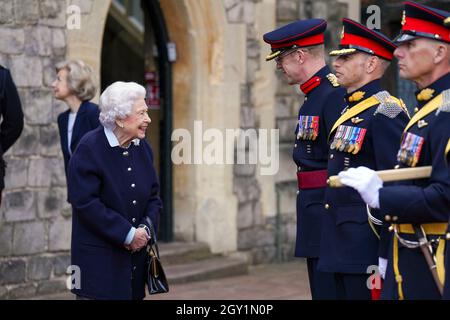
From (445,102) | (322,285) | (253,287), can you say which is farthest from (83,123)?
(445,102)

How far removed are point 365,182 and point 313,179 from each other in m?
1.67

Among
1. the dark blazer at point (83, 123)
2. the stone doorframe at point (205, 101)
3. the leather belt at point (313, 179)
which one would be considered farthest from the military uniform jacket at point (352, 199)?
the stone doorframe at point (205, 101)

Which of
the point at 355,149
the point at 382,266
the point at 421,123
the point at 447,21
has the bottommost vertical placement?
the point at 382,266

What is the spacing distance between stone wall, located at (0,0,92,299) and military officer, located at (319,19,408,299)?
332 cm

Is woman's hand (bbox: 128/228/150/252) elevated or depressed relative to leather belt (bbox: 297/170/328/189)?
depressed

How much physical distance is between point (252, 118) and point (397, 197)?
602 centimetres

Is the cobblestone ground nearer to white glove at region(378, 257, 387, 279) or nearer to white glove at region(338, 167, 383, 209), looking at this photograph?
white glove at region(378, 257, 387, 279)

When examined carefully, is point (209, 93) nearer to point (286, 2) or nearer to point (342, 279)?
point (286, 2)

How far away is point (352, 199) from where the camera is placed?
534cm

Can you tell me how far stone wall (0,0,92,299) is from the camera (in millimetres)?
8117

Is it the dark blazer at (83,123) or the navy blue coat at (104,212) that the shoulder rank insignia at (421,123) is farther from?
the dark blazer at (83,123)

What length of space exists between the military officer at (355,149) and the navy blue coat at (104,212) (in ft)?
3.09

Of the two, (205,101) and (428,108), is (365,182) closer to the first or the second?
(428,108)

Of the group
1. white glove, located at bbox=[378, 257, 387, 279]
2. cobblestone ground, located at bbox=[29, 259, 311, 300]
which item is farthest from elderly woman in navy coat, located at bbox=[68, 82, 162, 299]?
cobblestone ground, located at bbox=[29, 259, 311, 300]
